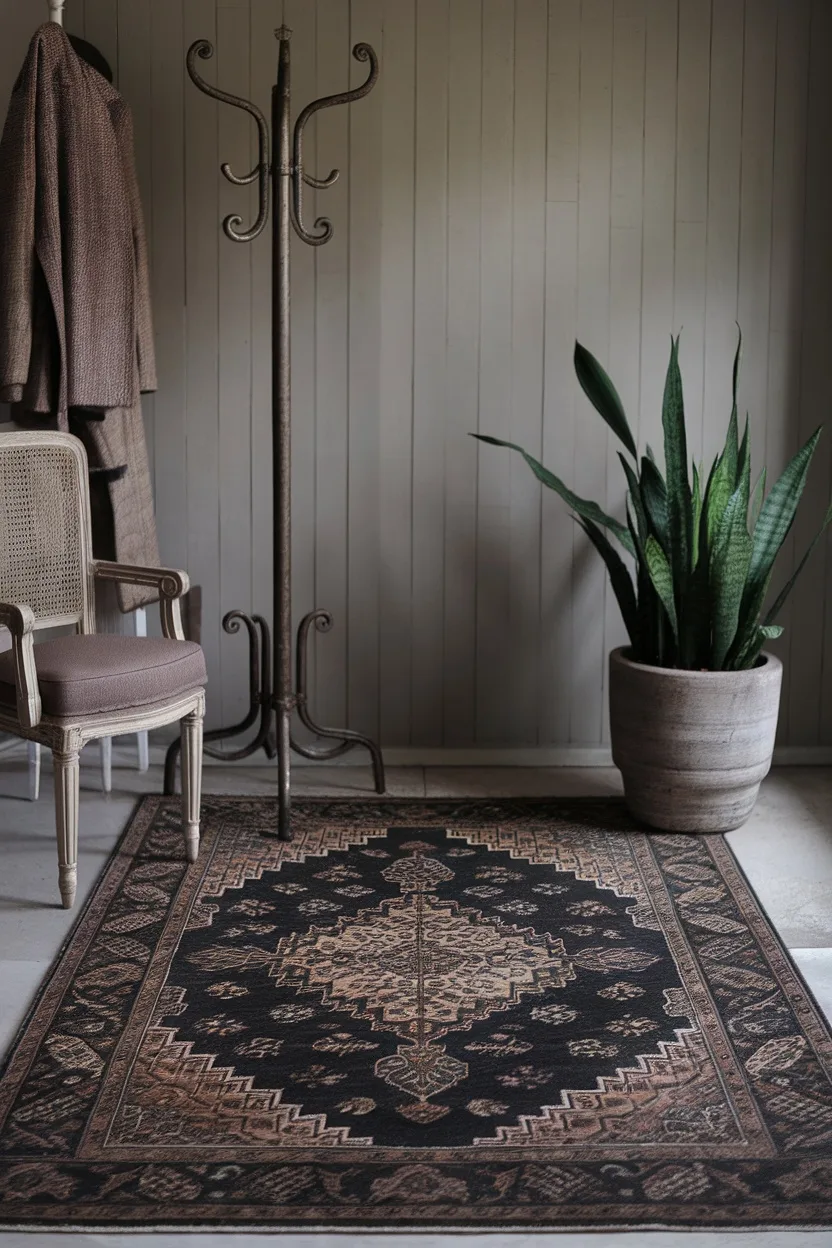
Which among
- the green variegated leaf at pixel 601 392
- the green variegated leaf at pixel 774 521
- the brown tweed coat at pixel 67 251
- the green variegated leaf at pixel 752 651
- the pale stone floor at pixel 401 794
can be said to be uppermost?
the brown tweed coat at pixel 67 251

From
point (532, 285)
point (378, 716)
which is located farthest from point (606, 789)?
point (532, 285)

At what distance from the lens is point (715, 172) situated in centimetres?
402

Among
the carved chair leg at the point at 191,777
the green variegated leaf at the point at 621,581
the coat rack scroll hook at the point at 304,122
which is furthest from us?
the green variegated leaf at the point at 621,581

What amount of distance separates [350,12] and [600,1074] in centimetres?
292

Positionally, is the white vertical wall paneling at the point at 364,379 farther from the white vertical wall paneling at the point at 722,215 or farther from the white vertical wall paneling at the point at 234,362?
the white vertical wall paneling at the point at 722,215

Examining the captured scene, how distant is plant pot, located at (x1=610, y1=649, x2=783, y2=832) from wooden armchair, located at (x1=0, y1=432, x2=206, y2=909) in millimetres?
1064

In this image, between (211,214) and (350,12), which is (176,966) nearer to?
(211,214)

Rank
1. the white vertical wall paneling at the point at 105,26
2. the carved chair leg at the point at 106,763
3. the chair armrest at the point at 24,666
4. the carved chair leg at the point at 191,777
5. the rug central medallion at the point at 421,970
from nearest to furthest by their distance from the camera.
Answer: the rug central medallion at the point at 421,970 < the chair armrest at the point at 24,666 < the carved chair leg at the point at 191,777 < the carved chair leg at the point at 106,763 < the white vertical wall paneling at the point at 105,26

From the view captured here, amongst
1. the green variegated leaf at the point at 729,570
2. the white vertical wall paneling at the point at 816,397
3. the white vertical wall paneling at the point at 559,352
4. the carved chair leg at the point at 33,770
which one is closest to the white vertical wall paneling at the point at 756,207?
the white vertical wall paneling at the point at 816,397

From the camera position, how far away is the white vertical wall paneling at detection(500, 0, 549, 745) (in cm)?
396

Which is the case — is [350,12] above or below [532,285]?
above

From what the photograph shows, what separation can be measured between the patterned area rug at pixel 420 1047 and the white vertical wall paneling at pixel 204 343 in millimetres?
896

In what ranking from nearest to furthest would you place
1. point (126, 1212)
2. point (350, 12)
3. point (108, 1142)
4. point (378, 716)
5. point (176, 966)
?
point (126, 1212) < point (108, 1142) < point (176, 966) < point (350, 12) < point (378, 716)

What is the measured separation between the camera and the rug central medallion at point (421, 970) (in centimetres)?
247
